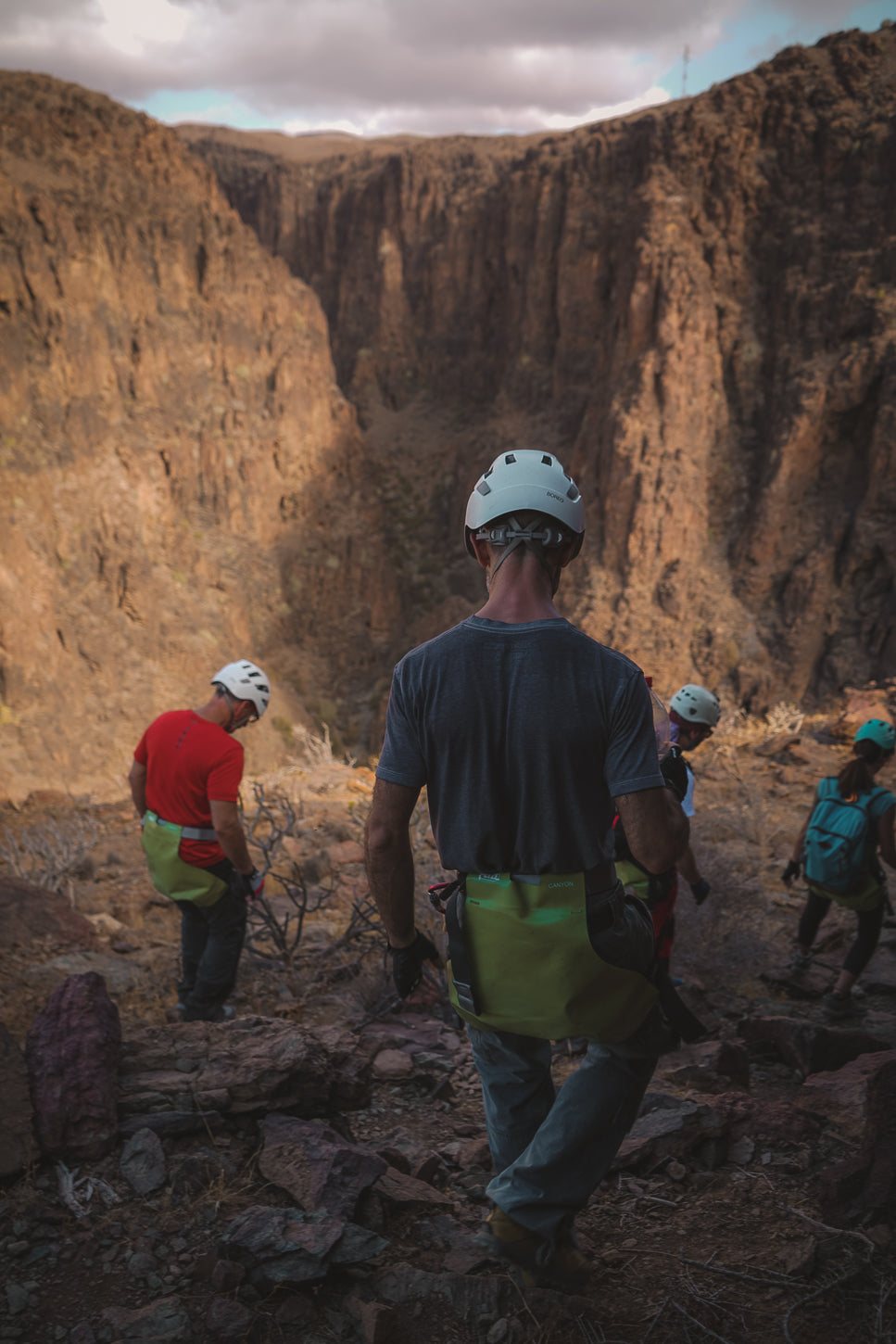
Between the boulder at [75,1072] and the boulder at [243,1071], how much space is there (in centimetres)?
13

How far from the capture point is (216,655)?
23.2 metres

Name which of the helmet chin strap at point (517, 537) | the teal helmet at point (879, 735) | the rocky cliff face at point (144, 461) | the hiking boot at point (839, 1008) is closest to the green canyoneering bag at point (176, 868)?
the helmet chin strap at point (517, 537)

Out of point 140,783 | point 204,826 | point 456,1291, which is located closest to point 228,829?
point 204,826

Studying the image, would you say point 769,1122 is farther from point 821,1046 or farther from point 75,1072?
point 75,1072

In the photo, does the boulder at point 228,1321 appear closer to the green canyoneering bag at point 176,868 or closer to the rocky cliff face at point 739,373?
the green canyoneering bag at point 176,868

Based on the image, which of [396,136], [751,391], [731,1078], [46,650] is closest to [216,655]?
[46,650]

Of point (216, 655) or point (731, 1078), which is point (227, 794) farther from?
point (216, 655)

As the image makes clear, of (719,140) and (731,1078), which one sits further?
(719,140)

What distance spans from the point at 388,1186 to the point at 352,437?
91.7 feet

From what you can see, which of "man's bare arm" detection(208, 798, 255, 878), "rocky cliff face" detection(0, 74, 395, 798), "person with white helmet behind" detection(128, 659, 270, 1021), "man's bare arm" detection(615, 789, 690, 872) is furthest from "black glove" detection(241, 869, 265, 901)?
"rocky cliff face" detection(0, 74, 395, 798)

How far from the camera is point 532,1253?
6.68ft

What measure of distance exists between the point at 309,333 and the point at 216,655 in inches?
466

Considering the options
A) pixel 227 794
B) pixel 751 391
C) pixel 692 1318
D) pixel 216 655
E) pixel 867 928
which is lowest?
pixel 216 655

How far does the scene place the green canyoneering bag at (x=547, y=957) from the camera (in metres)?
1.90
